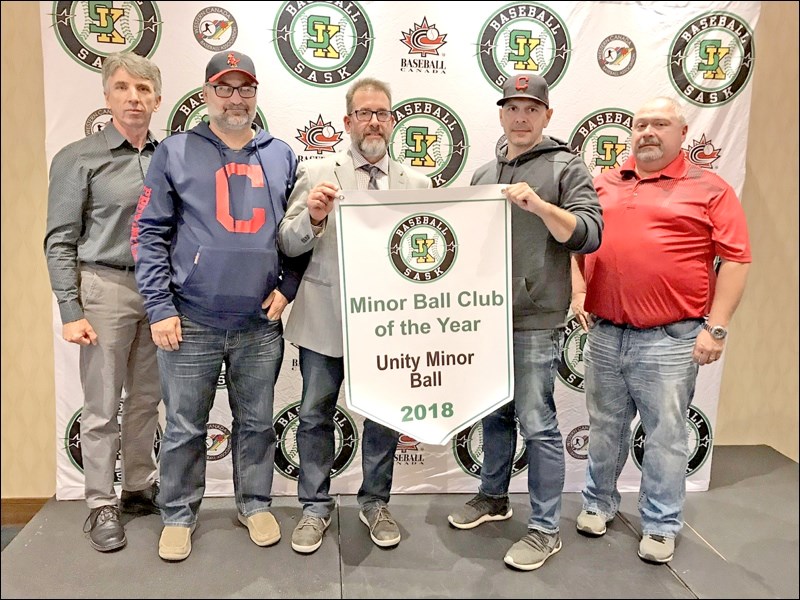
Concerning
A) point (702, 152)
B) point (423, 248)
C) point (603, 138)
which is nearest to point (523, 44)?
point (603, 138)

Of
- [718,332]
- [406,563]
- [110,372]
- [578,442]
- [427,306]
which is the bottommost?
[406,563]

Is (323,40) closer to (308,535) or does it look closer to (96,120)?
(96,120)

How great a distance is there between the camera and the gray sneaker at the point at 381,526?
7.33 ft

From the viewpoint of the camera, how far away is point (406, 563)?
85.0 inches

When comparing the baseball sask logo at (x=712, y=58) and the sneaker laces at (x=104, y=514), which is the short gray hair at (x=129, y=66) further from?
the baseball sask logo at (x=712, y=58)

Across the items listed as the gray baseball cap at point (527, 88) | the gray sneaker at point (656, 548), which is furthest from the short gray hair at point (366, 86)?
the gray sneaker at point (656, 548)

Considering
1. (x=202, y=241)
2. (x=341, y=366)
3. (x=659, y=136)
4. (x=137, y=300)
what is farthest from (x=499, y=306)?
(x=137, y=300)

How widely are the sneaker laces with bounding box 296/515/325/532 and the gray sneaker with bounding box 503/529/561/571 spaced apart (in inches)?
26.6

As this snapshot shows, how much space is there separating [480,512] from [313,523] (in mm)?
684

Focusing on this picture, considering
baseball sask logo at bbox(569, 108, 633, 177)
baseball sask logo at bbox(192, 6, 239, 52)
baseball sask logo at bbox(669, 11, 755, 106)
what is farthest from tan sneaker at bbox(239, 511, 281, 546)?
A: baseball sask logo at bbox(669, 11, 755, 106)

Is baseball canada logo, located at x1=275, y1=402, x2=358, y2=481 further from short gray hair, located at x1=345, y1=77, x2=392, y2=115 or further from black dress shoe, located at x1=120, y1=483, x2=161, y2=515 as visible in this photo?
short gray hair, located at x1=345, y1=77, x2=392, y2=115

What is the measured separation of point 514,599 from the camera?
1979 millimetres

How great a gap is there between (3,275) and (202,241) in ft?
4.24

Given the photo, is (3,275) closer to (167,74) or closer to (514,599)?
(167,74)
